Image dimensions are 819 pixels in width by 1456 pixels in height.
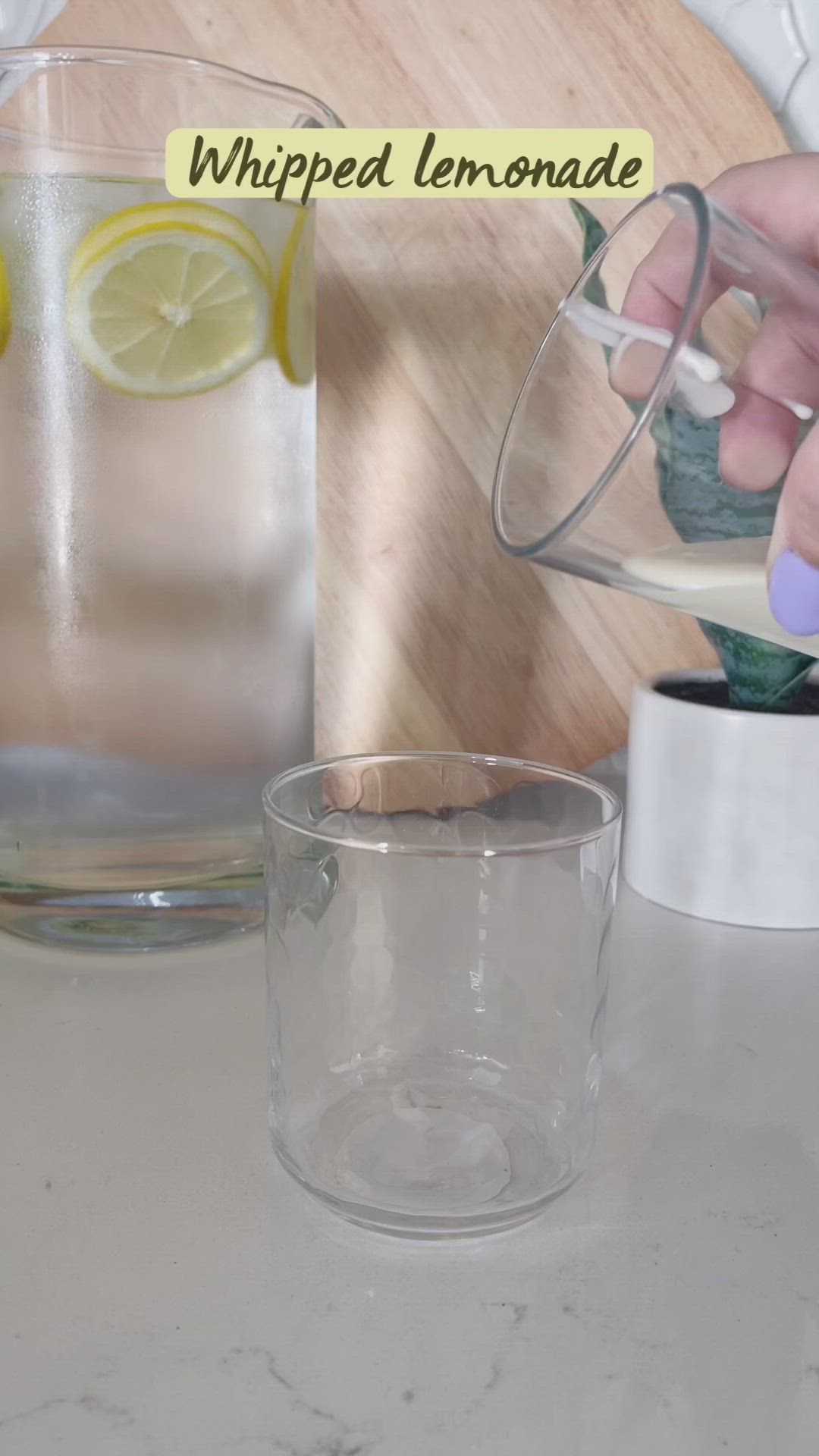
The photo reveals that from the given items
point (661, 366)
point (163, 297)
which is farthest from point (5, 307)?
point (661, 366)

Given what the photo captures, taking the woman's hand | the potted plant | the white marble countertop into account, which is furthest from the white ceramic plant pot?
the woman's hand

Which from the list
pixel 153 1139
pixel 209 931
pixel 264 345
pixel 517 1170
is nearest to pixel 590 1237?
pixel 517 1170

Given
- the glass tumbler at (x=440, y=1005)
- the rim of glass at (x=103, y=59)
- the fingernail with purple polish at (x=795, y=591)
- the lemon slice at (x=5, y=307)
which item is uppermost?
the rim of glass at (x=103, y=59)

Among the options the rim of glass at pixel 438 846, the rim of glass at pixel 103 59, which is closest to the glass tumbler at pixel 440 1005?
the rim of glass at pixel 438 846

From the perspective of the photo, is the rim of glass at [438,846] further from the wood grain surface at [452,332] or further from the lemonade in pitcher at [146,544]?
the wood grain surface at [452,332]

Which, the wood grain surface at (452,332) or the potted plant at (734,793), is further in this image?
the wood grain surface at (452,332)
